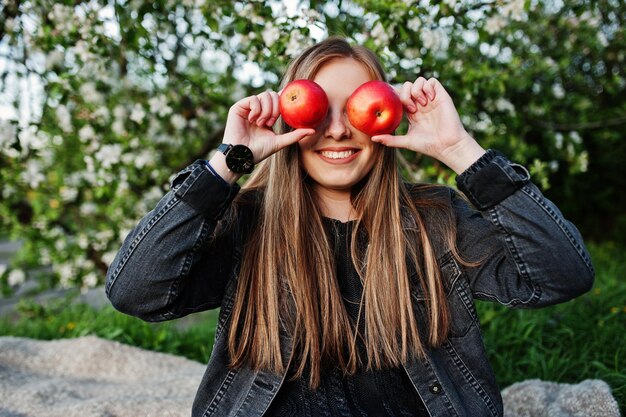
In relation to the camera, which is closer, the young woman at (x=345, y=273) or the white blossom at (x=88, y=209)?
the young woman at (x=345, y=273)

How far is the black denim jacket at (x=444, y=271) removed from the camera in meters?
1.61

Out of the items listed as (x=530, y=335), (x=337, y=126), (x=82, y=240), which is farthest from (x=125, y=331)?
(x=530, y=335)

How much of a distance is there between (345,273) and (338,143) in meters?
0.42

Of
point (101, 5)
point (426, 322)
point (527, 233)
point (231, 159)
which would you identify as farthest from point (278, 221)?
point (101, 5)

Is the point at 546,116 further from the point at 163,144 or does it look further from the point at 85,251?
the point at 85,251

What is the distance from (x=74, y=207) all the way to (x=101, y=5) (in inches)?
62.9

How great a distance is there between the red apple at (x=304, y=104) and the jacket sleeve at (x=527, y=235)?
0.44m

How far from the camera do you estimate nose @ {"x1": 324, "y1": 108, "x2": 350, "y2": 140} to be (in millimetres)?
1806

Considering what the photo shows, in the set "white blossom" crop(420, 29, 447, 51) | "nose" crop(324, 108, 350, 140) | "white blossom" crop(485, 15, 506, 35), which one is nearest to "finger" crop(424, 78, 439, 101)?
"nose" crop(324, 108, 350, 140)

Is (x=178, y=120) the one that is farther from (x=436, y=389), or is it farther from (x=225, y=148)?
(x=436, y=389)

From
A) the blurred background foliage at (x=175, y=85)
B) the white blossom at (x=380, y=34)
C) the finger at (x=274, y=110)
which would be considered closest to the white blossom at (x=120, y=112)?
the blurred background foliage at (x=175, y=85)

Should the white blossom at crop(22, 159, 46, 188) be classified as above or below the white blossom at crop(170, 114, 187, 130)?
below

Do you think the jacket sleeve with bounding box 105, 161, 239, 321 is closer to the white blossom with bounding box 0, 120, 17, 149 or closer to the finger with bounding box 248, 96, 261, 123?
the finger with bounding box 248, 96, 261, 123

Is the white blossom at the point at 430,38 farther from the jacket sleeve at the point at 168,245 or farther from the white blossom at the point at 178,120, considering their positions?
the white blossom at the point at 178,120
